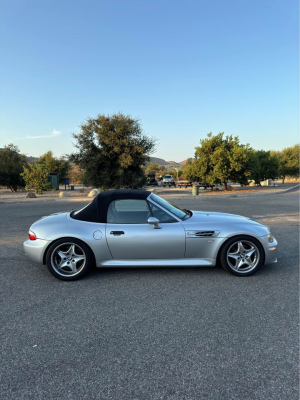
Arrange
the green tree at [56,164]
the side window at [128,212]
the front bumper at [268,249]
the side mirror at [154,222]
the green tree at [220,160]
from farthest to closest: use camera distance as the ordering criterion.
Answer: the green tree at [56,164]
the green tree at [220,160]
the side window at [128,212]
the front bumper at [268,249]
the side mirror at [154,222]

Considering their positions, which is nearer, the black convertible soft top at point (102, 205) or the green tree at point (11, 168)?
the black convertible soft top at point (102, 205)

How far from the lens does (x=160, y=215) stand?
13.5 ft

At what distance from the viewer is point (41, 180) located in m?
23.3

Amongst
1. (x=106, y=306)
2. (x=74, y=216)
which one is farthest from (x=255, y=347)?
(x=74, y=216)

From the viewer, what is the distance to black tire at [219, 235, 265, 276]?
3945 millimetres

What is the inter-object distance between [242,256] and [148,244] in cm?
147

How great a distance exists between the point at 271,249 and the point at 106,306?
2593 mm

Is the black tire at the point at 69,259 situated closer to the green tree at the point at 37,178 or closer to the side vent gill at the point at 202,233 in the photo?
the side vent gill at the point at 202,233

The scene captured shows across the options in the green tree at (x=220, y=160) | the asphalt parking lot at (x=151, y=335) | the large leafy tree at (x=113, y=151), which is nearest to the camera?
the asphalt parking lot at (x=151, y=335)

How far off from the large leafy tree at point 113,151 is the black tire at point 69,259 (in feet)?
54.5

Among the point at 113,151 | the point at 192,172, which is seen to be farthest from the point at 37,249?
the point at 192,172

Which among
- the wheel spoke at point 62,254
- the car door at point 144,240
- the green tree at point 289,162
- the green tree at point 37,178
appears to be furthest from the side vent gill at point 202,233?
the green tree at point 289,162

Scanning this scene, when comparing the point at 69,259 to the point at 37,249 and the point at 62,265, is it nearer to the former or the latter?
the point at 62,265

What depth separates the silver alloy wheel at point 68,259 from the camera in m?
3.94
